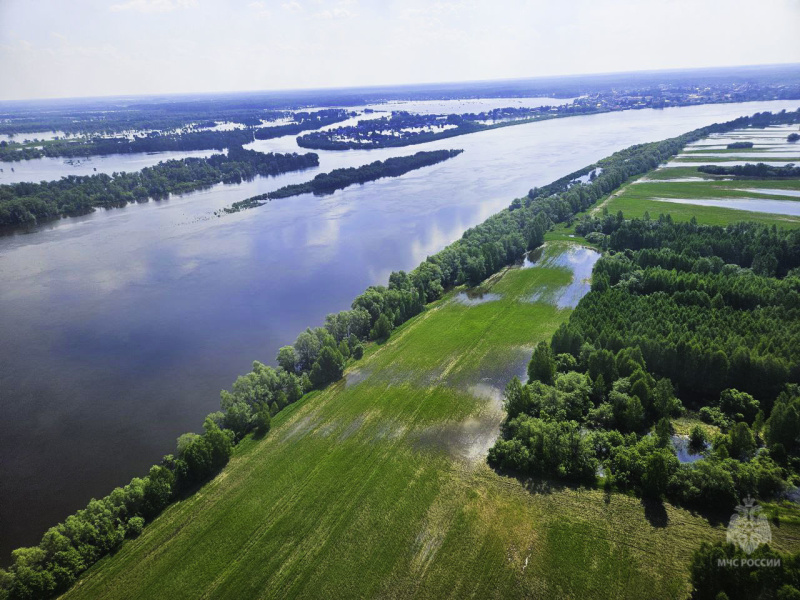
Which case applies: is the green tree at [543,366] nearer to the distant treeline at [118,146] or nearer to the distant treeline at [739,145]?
the distant treeline at [739,145]

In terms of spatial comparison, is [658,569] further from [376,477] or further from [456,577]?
[376,477]

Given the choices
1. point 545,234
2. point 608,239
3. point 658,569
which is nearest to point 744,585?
point 658,569

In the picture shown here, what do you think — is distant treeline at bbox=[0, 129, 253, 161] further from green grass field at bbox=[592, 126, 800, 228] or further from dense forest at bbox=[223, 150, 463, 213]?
green grass field at bbox=[592, 126, 800, 228]

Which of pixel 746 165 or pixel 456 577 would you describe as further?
pixel 746 165

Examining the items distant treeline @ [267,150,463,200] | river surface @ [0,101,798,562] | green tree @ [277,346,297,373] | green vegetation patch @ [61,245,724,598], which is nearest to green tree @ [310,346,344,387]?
green tree @ [277,346,297,373]

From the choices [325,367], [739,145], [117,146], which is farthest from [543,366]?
[117,146]

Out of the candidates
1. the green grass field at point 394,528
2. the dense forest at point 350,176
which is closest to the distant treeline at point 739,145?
the dense forest at point 350,176

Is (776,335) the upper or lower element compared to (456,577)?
upper
